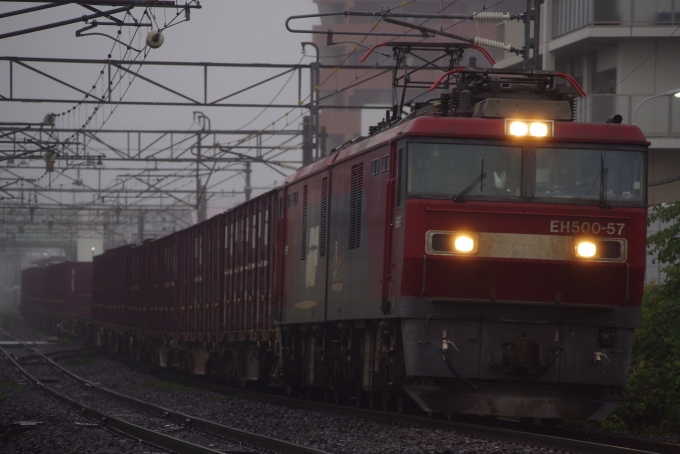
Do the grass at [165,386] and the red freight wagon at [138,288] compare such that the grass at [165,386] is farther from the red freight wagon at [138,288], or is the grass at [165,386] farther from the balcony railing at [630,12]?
the balcony railing at [630,12]

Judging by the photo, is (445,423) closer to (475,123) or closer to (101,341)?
(475,123)

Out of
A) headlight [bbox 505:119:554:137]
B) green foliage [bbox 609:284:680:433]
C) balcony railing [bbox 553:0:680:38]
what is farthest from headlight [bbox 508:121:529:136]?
balcony railing [bbox 553:0:680:38]

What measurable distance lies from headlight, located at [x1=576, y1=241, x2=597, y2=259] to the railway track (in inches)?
134

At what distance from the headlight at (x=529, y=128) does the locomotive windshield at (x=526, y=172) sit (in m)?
0.15

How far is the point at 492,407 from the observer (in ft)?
37.1

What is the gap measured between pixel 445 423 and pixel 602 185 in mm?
3196

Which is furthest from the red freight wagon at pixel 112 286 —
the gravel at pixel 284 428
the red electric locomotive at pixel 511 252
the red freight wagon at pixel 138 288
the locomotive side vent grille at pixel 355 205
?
the red electric locomotive at pixel 511 252

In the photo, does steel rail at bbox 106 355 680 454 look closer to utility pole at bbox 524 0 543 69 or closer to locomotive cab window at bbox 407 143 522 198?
locomotive cab window at bbox 407 143 522 198

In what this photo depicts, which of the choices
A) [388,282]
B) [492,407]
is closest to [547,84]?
[388,282]

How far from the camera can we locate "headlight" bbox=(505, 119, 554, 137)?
11531mm

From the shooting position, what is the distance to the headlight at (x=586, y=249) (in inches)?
447

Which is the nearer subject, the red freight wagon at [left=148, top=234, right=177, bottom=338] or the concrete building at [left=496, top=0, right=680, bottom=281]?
the red freight wagon at [left=148, top=234, right=177, bottom=338]

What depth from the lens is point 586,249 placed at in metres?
11.4

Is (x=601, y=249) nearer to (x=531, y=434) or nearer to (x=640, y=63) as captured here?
(x=531, y=434)
